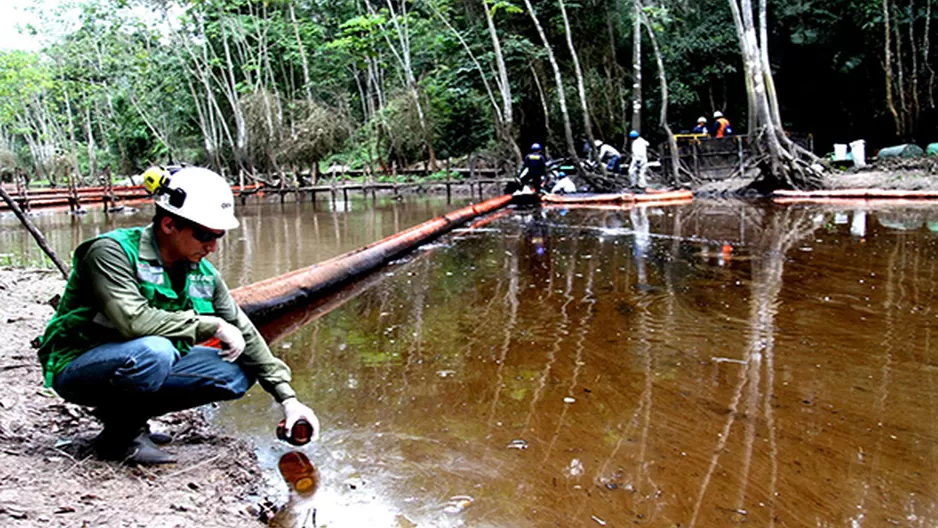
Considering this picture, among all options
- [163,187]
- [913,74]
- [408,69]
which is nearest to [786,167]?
[913,74]

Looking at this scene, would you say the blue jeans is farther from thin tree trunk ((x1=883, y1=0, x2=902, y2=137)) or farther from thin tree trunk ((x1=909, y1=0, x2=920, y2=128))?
thin tree trunk ((x1=909, y1=0, x2=920, y2=128))

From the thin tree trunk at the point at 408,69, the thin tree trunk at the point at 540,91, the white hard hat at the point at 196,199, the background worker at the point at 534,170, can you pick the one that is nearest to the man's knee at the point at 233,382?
the white hard hat at the point at 196,199

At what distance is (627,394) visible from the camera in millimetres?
3387

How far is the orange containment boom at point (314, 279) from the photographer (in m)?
4.83

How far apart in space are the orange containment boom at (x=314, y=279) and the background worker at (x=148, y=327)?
219cm

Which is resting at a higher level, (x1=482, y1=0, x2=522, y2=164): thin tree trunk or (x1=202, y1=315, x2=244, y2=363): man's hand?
(x1=482, y1=0, x2=522, y2=164): thin tree trunk

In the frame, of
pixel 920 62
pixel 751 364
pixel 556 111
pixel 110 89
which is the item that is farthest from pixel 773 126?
pixel 110 89

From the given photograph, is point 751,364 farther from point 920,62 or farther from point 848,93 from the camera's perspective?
point 848,93

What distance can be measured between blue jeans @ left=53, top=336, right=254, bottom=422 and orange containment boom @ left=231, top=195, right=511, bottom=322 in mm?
2187

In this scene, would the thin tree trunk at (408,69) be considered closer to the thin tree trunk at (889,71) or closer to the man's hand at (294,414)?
the thin tree trunk at (889,71)

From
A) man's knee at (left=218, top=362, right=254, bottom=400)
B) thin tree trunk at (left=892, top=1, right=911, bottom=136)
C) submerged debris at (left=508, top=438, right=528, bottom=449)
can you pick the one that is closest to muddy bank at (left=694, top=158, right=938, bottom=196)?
thin tree trunk at (left=892, top=1, right=911, bottom=136)

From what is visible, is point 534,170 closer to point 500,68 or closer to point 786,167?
point 500,68

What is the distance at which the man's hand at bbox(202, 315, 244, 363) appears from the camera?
2387 mm

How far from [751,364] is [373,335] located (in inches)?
94.2
